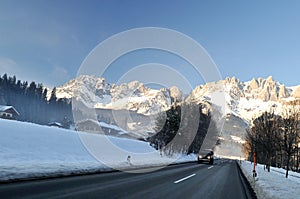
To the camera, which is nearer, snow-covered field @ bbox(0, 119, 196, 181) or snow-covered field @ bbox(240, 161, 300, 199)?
snow-covered field @ bbox(240, 161, 300, 199)

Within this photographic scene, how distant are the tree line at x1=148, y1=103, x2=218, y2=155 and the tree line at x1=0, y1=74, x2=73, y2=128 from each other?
272ft

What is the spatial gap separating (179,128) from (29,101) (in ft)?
356

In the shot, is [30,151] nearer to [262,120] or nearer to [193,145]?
[262,120]

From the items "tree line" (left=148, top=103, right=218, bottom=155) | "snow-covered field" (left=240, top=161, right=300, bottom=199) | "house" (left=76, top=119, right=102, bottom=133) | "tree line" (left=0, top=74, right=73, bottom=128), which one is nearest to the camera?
"snow-covered field" (left=240, top=161, right=300, bottom=199)

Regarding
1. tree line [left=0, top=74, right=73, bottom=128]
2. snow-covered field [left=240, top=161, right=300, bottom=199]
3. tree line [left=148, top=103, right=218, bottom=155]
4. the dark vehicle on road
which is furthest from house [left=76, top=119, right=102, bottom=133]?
snow-covered field [left=240, top=161, right=300, bottom=199]

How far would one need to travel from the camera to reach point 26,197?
6.50 metres

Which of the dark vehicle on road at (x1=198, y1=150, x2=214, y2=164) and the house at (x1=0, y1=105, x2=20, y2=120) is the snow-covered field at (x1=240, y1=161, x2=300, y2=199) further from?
the house at (x1=0, y1=105, x2=20, y2=120)

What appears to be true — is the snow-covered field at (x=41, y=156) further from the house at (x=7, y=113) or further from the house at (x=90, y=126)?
the house at (x=90, y=126)

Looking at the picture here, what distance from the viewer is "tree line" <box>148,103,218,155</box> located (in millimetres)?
51594

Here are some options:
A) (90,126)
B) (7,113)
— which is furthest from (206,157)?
(90,126)

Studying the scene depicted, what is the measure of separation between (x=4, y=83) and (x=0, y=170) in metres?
143

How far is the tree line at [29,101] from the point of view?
5236 inches

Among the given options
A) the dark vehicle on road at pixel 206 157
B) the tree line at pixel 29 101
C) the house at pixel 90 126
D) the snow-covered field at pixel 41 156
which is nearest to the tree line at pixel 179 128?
the dark vehicle on road at pixel 206 157

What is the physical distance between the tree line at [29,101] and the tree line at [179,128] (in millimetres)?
82949
